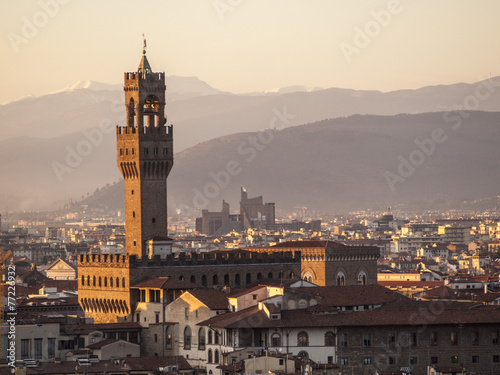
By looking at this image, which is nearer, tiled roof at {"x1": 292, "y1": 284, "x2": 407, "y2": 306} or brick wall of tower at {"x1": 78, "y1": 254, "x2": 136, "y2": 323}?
tiled roof at {"x1": 292, "y1": 284, "x2": 407, "y2": 306}

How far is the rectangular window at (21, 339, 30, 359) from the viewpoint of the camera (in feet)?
233

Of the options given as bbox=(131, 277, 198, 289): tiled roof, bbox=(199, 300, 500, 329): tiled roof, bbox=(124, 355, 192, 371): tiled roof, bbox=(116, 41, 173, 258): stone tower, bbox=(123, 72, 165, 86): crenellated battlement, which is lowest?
bbox=(124, 355, 192, 371): tiled roof

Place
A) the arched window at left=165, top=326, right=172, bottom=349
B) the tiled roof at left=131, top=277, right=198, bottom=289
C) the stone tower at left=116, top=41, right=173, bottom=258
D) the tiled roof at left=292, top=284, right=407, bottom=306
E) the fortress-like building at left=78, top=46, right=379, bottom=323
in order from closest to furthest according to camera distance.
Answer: the arched window at left=165, top=326, right=172, bottom=349 < the tiled roof at left=292, top=284, right=407, bottom=306 < the tiled roof at left=131, top=277, right=198, bottom=289 < the fortress-like building at left=78, top=46, right=379, bottom=323 < the stone tower at left=116, top=41, right=173, bottom=258

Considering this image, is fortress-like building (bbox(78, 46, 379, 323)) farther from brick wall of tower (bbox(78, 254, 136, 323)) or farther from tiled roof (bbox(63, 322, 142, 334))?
tiled roof (bbox(63, 322, 142, 334))

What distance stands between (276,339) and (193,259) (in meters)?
23.4

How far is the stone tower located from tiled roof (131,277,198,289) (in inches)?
284

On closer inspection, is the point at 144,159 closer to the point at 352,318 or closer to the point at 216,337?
the point at 216,337

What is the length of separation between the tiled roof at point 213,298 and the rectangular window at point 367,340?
9344 mm

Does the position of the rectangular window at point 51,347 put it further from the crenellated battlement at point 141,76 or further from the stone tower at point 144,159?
the crenellated battlement at point 141,76

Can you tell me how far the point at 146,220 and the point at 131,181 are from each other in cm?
323

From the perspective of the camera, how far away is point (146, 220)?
95.8 m

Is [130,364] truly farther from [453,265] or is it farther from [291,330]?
[453,265]

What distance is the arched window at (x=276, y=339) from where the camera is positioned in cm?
7019

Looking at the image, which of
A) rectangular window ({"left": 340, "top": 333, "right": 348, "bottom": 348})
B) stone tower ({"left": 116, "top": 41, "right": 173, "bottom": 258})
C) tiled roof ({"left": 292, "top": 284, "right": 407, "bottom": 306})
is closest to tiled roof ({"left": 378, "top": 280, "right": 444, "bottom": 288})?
stone tower ({"left": 116, "top": 41, "right": 173, "bottom": 258})
